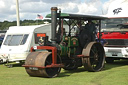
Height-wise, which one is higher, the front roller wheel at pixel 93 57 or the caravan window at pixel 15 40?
the caravan window at pixel 15 40

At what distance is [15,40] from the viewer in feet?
50.3

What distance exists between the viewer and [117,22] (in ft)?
46.5

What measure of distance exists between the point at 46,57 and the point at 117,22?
19.1ft

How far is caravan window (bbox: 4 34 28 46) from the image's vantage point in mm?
14953

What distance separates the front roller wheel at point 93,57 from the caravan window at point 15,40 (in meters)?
4.60

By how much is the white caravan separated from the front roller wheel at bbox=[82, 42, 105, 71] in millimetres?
3483

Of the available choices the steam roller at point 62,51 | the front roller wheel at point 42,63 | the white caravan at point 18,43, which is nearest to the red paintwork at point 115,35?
the steam roller at point 62,51

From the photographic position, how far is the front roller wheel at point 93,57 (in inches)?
439

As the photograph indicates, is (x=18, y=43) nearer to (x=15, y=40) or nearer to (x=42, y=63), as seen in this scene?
(x=15, y=40)

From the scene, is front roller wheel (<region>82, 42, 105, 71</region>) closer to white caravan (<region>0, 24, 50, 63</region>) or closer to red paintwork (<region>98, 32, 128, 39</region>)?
red paintwork (<region>98, 32, 128, 39</region>)

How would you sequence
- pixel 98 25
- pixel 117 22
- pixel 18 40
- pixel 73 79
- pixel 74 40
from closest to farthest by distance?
pixel 73 79 < pixel 74 40 < pixel 98 25 < pixel 117 22 < pixel 18 40

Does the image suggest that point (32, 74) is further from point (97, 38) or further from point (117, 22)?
point (117, 22)

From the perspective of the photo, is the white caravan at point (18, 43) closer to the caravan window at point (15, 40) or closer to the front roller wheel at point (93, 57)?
the caravan window at point (15, 40)

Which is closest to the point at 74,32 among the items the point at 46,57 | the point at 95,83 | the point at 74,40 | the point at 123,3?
the point at 74,40
